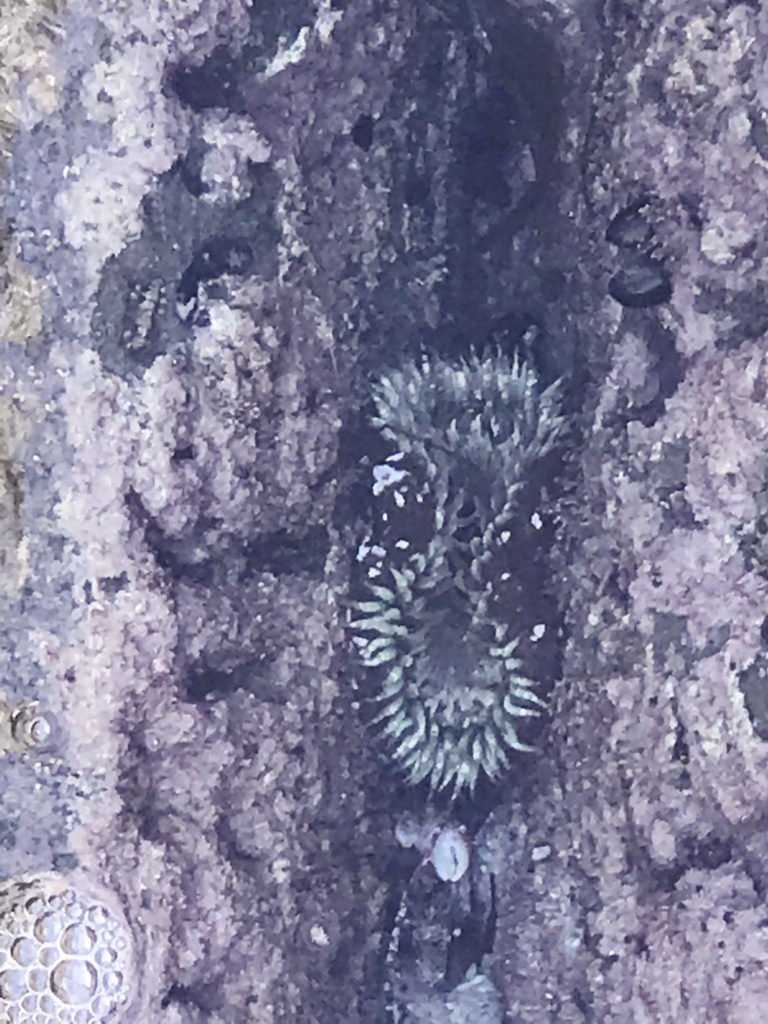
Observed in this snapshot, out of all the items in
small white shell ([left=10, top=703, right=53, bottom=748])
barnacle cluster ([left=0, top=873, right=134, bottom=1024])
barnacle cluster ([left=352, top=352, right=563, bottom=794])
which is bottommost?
barnacle cluster ([left=0, top=873, right=134, bottom=1024])

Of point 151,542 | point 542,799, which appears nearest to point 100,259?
point 151,542

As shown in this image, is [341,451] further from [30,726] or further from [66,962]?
[66,962]

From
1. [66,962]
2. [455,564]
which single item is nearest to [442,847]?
[455,564]

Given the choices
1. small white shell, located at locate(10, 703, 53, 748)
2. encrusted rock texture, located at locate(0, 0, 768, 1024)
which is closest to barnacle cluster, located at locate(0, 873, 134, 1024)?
encrusted rock texture, located at locate(0, 0, 768, 1024)

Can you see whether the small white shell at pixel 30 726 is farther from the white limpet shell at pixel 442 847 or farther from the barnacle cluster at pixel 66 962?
the white limpet shell at pixel 442 847

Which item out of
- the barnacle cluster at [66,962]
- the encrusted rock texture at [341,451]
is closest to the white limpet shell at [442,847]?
the encrusted rock texture at [341,451]

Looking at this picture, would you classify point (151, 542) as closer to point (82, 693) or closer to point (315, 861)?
point (82, 693)

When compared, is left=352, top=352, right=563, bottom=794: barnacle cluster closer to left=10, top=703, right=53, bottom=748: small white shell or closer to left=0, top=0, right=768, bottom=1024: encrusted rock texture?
left=0, top=0, right=768, bottom=1024: encrusted rock texture
